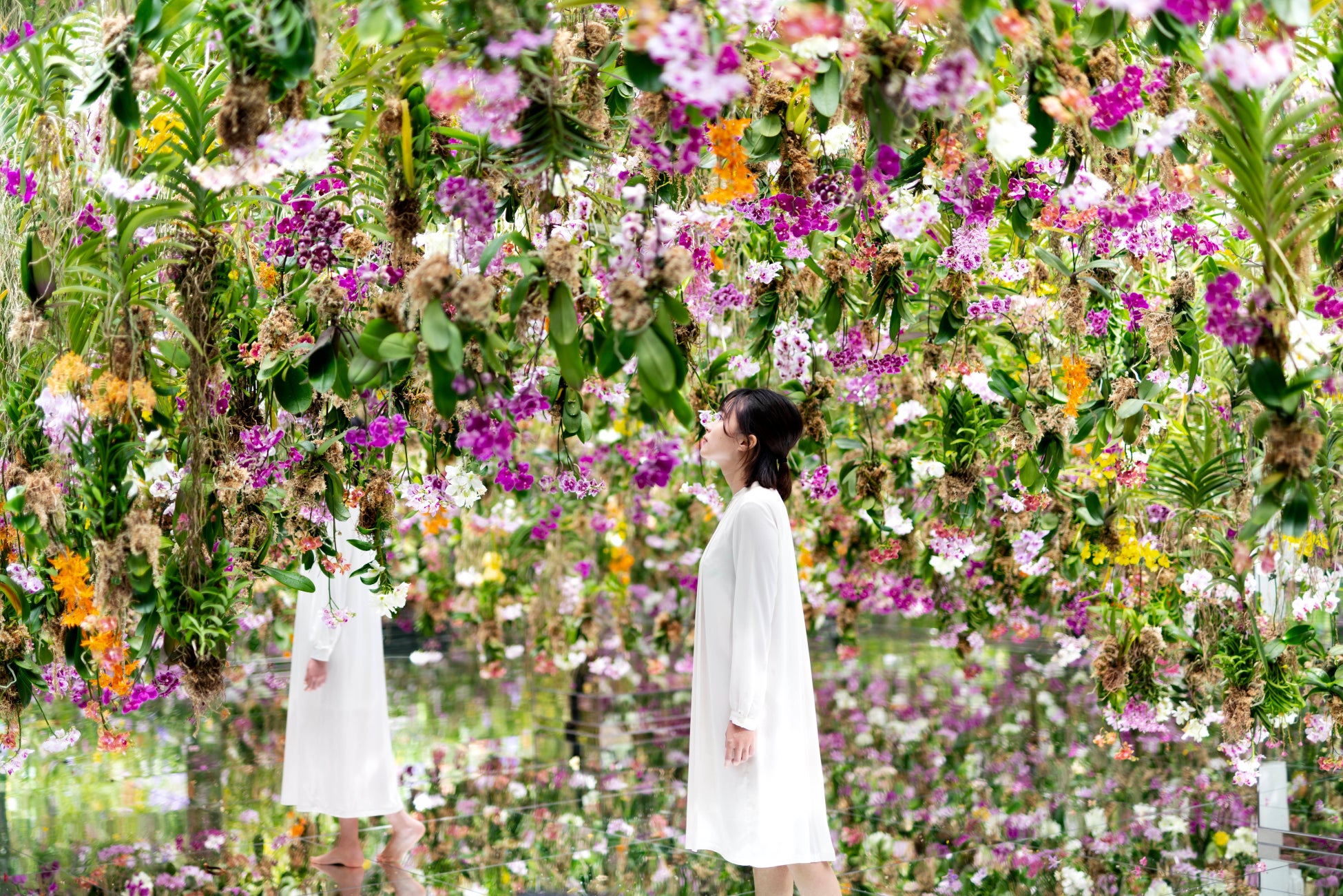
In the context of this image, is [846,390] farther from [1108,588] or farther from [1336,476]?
[1336,476]

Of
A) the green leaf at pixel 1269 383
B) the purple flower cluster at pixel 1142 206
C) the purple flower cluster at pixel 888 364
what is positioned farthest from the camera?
the purple flower cluster at pixel 888 364

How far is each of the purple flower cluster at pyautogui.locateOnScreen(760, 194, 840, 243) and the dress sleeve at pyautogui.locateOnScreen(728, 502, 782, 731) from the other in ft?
1.95

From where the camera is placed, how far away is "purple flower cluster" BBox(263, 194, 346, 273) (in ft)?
7.57

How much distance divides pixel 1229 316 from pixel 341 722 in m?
2.72

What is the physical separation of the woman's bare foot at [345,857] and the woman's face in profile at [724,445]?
1.72m

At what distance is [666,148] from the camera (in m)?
1.83

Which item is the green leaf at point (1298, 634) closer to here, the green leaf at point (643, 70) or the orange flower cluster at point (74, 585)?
the green leaf at point (643, 70)

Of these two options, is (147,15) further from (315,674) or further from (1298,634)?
(1298,634)

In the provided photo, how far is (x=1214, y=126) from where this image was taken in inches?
85.4

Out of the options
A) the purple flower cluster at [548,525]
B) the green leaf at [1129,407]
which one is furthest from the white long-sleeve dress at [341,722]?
the green leaf at [1129,407]

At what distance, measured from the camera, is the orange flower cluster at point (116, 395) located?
7.23 ft

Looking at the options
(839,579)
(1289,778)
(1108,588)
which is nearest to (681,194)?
(1108,588)

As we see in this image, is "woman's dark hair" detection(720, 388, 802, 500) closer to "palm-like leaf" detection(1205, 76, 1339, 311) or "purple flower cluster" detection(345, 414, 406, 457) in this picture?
"purple flower cluster" detection(345, 414, 406, 457)

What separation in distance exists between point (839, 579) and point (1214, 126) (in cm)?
319
